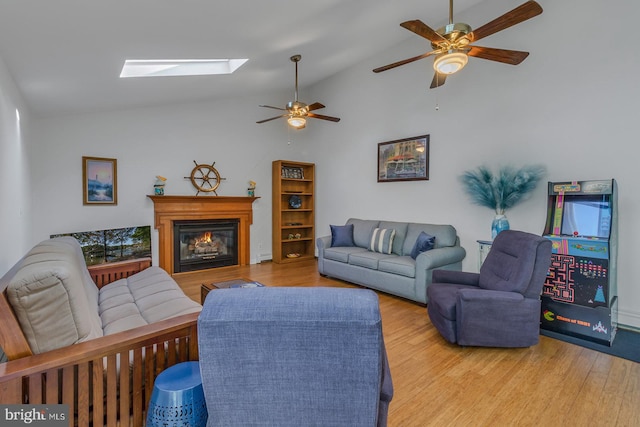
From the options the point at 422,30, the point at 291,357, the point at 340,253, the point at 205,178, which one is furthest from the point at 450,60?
the point at 205,178

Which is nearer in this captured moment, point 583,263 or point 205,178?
point 583,263

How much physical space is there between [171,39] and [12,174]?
1.80 m

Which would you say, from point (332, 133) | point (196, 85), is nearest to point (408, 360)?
point (196, 85)

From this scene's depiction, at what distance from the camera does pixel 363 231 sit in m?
5.02

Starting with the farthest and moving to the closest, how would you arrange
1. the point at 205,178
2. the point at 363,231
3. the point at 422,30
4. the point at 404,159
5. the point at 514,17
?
the point at 205,178
the point at 363,231
the point at 404,159
the point at 422,30
the point at 514,17

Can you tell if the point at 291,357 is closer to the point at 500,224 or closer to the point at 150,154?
the point at 500,224

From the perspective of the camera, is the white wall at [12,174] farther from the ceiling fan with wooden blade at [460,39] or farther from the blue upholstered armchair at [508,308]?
the blue upholstered armchair at [508,308]

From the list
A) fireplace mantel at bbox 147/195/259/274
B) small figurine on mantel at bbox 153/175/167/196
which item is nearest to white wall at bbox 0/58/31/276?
small figurine on mantel at bbox 153/175/167/196

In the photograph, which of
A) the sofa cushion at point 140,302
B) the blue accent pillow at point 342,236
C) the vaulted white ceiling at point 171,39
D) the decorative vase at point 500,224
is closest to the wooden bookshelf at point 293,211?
the blue accent pillow at point 342,236

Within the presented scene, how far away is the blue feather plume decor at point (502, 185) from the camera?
3457 mm

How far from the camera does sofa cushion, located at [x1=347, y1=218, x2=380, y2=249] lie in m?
4.91

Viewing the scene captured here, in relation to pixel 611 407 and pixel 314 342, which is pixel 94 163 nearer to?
pixel 314 342

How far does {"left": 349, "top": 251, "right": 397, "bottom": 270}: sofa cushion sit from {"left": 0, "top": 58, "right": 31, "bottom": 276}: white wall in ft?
11.8

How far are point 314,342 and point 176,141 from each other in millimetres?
4963
